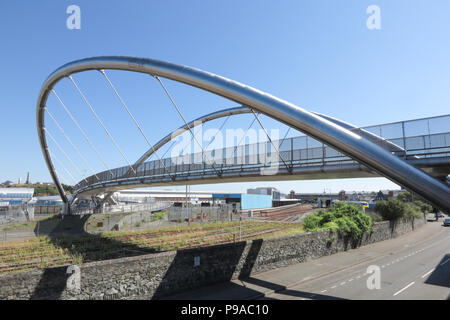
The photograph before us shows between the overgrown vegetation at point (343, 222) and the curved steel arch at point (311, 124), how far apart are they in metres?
11.9

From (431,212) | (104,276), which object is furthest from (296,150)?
(431,212)

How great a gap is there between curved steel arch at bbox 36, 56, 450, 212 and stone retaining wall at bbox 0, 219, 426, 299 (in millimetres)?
7067

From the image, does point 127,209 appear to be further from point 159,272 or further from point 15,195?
point 15,195

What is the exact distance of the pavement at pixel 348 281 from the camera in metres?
11.4

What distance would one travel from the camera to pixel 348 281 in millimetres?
13523

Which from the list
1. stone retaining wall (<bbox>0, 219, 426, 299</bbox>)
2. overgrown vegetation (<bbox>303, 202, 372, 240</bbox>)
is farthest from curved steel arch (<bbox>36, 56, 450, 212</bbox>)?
overgrown vegetation (<bbox>303, 202, 372, 240</bbox>)

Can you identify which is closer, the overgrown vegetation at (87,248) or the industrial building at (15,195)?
the overgrown vegetation at (87,248)

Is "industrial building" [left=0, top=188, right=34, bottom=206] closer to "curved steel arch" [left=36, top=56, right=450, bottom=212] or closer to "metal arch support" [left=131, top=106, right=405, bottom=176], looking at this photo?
"metal arch support" [left=131, top=106, right=405, bottom=176]

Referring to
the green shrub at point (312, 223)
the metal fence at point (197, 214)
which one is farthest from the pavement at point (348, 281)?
the metal fence at point (197, 214)

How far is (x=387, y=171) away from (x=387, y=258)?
42.3 feet

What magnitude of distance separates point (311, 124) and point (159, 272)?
8773 millimetres

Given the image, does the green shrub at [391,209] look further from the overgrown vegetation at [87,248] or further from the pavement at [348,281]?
the overgrown vegetation at [87,248]

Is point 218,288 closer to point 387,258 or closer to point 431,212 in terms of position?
point 387,258
